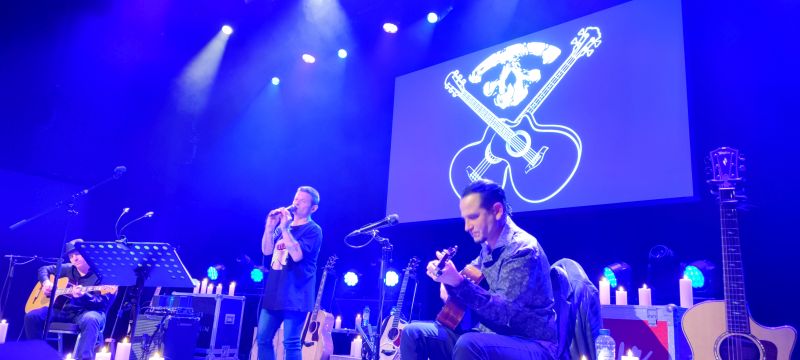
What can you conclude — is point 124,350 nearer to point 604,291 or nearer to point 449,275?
point 449,275

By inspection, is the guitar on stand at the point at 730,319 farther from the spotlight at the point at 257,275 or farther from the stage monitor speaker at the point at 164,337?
the spotlight at the point at 257,275

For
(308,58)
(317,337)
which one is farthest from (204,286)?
(308,58)

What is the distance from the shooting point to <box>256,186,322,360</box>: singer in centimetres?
403

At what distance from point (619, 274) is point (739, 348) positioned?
1591 mm

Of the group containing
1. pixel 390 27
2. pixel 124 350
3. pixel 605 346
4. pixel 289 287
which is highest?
pixel 390 27

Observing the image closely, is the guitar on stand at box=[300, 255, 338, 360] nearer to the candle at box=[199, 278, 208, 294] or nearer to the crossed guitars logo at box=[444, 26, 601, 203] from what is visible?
the candle at box=[199, 278, 208, 294]

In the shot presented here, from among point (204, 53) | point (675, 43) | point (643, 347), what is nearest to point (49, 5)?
point (204, 53)

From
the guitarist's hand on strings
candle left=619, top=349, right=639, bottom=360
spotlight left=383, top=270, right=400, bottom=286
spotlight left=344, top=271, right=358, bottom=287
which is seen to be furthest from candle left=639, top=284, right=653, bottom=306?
spotlight left=344, top=271, right=358, bottom=287

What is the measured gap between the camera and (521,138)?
5473 millimetres

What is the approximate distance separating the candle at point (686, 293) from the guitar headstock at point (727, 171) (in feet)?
2.64

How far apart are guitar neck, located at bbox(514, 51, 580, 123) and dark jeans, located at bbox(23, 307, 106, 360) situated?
4.29 m

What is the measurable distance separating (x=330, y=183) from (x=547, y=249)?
11.1 ft

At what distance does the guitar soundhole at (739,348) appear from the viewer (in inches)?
120

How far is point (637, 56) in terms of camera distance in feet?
15.9
